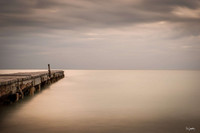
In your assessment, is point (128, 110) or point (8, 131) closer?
point (8, 131)

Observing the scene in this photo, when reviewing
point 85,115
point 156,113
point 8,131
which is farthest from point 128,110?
point 8,131

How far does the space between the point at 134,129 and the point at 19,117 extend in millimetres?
5527

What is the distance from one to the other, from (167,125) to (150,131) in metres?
1.23

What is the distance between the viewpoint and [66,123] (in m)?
9.81

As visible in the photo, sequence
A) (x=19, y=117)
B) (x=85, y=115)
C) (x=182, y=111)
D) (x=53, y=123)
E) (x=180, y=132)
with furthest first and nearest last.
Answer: (x=182, y=111)
(x=85, y=115)
(x=19, y=117)
(x=53, y=123)
(x=180, y=132)

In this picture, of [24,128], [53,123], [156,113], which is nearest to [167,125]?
[156,113]

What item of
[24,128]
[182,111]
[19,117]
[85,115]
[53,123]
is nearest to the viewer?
[24,128]

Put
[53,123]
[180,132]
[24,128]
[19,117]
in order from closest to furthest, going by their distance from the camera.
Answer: [180,132] < [24,128] < [53,123] < [19,117]

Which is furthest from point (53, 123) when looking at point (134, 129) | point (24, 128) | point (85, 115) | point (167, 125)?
point (167, 125)

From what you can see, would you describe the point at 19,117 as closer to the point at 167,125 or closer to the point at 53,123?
the point at 53,123

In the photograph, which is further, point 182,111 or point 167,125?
point 182,111

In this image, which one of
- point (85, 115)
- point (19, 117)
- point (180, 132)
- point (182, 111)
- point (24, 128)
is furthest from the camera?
point (182, 111)

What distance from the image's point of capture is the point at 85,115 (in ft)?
39.3

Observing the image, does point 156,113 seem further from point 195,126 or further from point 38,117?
point 38,117
